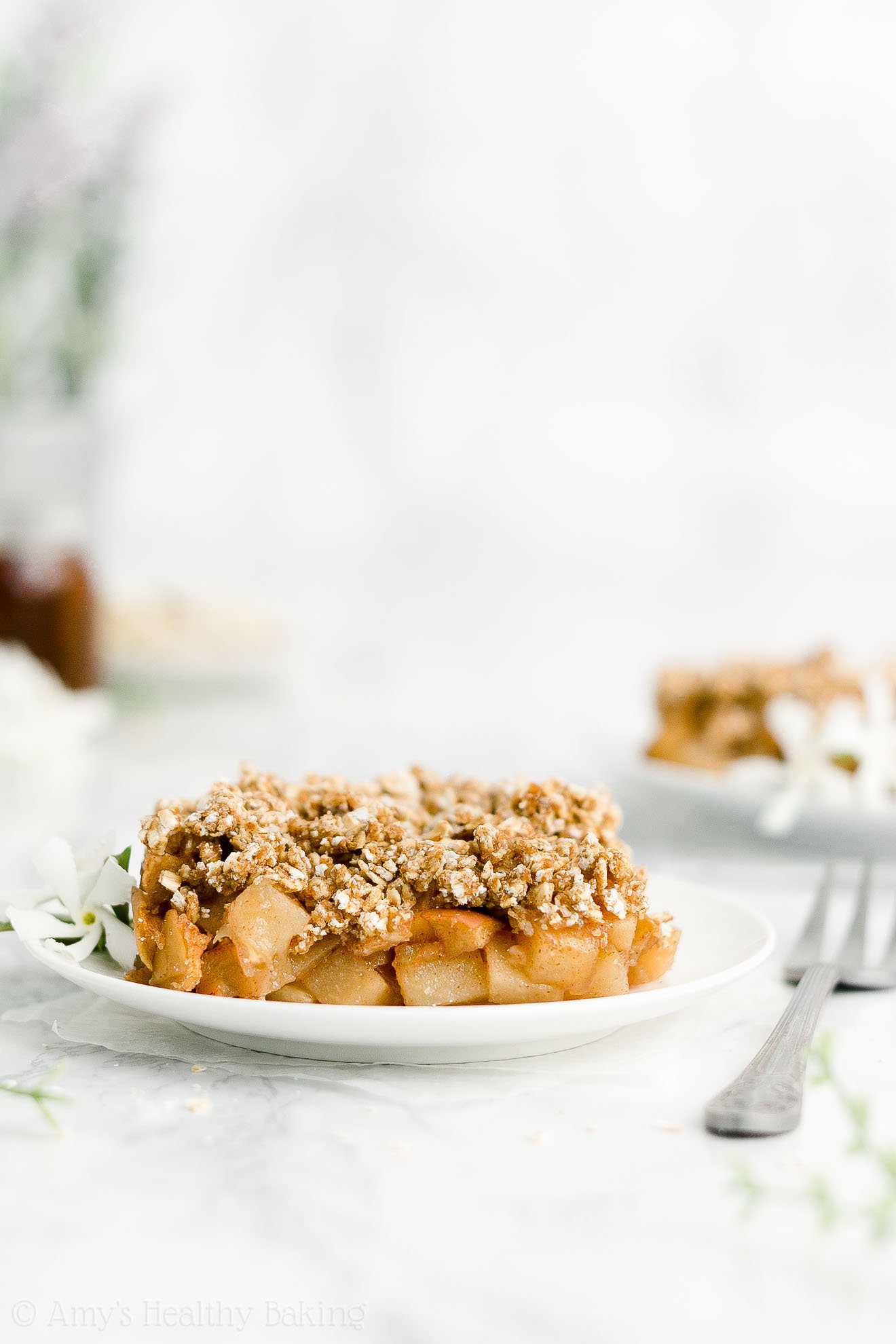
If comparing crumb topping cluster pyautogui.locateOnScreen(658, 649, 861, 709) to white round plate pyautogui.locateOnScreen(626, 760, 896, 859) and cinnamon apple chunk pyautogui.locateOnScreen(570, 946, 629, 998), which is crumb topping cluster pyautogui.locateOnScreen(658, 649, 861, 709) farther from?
cinnamon apple chunk pyautogui.locateOnScreen(570, 946, 629, 998)

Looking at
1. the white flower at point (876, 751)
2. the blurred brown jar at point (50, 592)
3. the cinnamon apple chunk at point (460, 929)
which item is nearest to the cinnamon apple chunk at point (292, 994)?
the cinnamon apple chunk at point (460, 929)


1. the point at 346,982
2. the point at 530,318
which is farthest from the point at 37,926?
the point at 530,318

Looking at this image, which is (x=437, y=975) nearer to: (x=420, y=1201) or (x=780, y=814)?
→ (x=420, y=1201)

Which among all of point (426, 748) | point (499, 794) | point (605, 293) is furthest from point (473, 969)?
point (605, 293)

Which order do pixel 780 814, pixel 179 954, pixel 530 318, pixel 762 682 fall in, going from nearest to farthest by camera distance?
pixel 179 954 < pixel 780 814 < pixel 762 682 < pixel 530 318

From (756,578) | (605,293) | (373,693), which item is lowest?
(373,693)

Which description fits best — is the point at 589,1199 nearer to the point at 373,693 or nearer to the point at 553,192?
the point at 373,693
